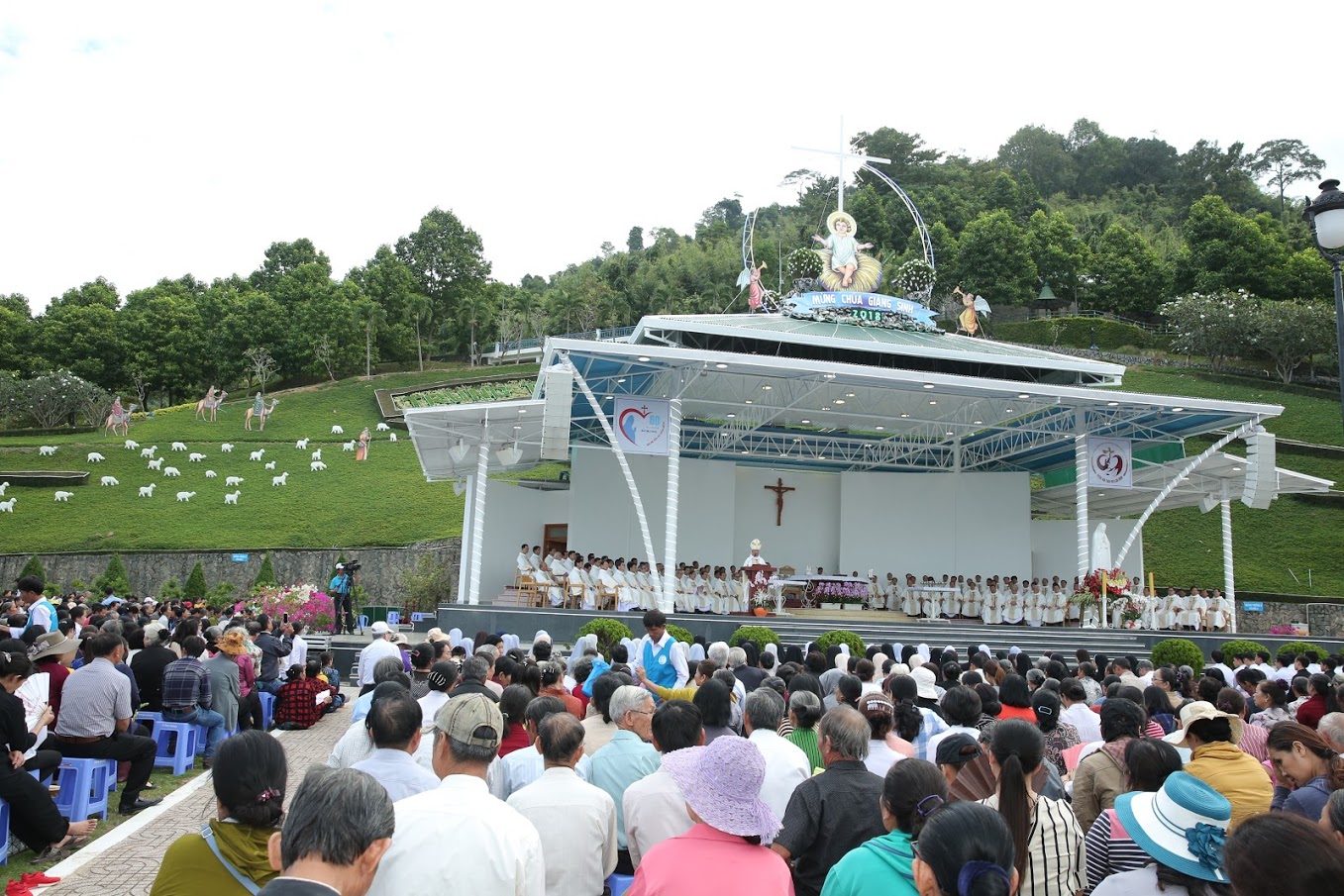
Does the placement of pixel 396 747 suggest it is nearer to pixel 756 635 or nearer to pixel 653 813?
pixel 653 813

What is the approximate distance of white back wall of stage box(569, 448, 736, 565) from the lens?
24922 mm

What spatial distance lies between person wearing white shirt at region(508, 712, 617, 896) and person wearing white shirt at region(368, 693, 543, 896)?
60cm

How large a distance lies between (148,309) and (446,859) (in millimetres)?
61007

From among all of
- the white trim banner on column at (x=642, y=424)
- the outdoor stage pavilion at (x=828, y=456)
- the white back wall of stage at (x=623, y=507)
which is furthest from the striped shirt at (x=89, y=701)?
the white back wall of stage at (x=623, y=507)

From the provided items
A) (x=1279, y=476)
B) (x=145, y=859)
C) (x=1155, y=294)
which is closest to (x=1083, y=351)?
(x=1155, y=294)

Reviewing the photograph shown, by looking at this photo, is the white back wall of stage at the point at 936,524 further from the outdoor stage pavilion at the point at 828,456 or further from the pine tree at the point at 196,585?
the pine tree at the point at 196,585

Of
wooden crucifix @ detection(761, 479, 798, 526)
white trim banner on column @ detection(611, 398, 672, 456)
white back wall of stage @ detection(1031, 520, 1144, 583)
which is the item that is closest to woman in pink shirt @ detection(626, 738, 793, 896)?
white trim banner on column @ detection(611, 398, 672, 456)

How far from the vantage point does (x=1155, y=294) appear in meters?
55.8

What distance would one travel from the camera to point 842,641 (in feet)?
49.6

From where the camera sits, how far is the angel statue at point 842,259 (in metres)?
25.2

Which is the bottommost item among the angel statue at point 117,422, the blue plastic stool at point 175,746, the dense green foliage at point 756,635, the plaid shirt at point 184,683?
the blue plastic stool at point 175,746

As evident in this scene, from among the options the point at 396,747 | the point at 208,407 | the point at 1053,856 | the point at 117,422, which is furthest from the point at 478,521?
the point at 208,407

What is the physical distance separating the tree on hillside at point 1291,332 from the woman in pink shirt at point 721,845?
159ft

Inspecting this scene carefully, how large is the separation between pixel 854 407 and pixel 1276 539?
1880cm
